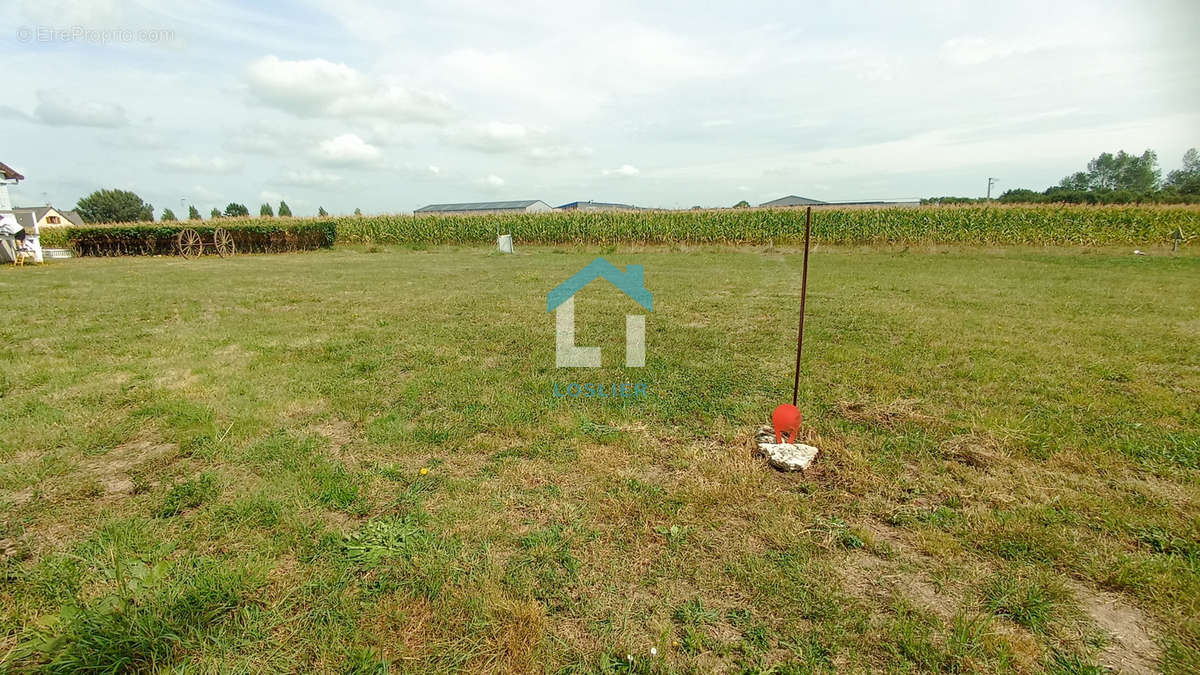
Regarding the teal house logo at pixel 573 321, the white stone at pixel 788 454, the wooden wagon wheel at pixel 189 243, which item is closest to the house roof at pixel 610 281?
the teal house logo at pixel 573 321

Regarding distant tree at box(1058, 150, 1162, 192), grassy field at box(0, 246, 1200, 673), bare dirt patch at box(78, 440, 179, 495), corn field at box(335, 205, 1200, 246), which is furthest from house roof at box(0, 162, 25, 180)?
distant tree at box(1058, 150, 1162, 192)

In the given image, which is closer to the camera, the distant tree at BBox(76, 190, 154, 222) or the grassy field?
the grassy field

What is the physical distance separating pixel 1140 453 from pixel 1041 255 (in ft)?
60.2

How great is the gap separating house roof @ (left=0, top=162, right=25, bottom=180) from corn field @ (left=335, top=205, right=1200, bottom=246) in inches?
509

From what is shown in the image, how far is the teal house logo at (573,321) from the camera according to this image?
201 inches

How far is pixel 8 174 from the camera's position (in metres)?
21.0

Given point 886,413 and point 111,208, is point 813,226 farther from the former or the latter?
point 111,208

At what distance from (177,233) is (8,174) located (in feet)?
23.5

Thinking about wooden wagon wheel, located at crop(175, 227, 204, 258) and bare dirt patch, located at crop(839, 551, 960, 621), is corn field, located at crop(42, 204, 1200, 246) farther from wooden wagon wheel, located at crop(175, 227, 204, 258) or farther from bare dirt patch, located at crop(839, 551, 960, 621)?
bare dirt patch, located at crop(839, 551, 960, 621)

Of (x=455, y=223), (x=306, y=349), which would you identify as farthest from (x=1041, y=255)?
(x=455, y=223)

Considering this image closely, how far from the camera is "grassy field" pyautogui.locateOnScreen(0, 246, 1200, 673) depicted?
1736 mm

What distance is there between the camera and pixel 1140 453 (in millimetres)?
2994

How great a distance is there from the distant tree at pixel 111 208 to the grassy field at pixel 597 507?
83506 mm

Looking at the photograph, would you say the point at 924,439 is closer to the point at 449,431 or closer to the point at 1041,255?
the point at 449,431
